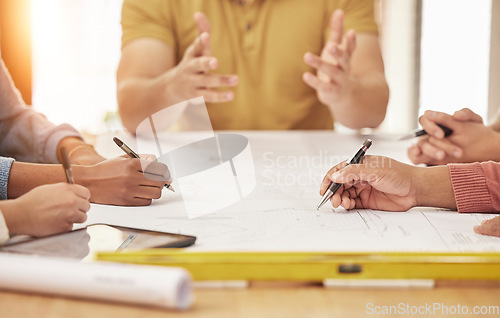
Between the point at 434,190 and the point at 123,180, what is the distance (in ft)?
1.24

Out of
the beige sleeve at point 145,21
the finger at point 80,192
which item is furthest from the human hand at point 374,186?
the beige sleeve at point 145,21

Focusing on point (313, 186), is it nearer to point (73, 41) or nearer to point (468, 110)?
point (468, 110)

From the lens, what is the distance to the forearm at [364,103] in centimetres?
131

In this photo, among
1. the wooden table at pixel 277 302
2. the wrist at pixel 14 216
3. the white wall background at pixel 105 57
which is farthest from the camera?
the white wall background at pixel 105 57

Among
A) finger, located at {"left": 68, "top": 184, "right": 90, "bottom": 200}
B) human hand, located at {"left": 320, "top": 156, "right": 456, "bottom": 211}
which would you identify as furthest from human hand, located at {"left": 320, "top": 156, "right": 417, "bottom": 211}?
finger, located at {"left": 68, "top": 184, "right": 90, "bottom": 200}

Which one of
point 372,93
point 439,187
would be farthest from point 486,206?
point 372,93

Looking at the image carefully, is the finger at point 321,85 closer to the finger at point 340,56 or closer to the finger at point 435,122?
the finger at point 340,56

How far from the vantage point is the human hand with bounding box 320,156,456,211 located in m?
0.58

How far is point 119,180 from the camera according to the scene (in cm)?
66

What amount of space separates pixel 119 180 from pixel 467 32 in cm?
248

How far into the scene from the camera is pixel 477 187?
23.7 inches

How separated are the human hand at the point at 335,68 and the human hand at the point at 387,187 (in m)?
0.45

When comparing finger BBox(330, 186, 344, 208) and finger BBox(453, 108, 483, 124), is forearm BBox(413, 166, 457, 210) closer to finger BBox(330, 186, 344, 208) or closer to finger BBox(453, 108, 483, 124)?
finger BBox(330, 186, 344, 208)

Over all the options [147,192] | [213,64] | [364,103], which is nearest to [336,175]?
[147,192]
